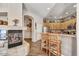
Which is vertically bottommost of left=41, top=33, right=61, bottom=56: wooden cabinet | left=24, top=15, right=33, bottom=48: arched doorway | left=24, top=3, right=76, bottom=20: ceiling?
left=41, top=33, right=61, bottom=56: wooden cabinet

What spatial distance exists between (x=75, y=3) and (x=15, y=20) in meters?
1.52

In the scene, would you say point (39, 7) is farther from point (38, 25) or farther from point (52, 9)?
point (38, 25)

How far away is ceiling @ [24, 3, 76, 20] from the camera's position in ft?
9.87

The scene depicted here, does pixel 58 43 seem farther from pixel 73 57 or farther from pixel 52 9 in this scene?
pixel 52 9

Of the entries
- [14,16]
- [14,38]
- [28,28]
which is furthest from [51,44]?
[14,16]

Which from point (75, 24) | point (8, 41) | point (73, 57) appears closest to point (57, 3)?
point (75, 24)

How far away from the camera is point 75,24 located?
299 centimetres

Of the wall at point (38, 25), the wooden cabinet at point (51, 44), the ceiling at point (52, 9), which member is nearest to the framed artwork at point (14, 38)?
the wall at point (38, 25)

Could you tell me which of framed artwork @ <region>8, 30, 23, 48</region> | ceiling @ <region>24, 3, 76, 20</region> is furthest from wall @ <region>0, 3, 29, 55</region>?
ceiling @ <region>24, 3, 76, 20</region>

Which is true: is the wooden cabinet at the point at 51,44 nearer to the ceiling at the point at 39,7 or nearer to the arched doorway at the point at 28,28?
the arched doorway at the point at 28,28

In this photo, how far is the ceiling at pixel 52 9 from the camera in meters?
3.01

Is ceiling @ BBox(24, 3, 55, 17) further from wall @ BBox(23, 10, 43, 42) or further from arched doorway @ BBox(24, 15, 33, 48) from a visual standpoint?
arched doorway @ BBox(24, 15, 33, 48)

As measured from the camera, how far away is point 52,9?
3.07 m

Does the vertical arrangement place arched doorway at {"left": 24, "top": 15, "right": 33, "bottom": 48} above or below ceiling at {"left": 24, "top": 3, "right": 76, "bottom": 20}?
below
